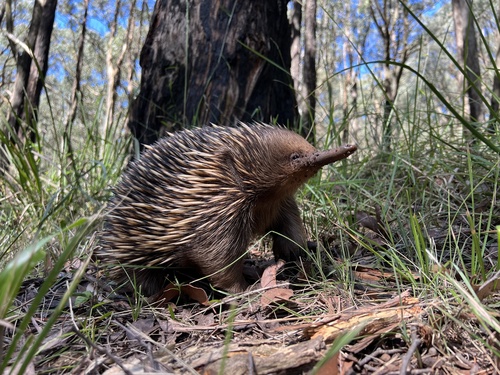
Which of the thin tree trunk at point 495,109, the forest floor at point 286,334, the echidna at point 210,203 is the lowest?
the forest floor at point 286,334

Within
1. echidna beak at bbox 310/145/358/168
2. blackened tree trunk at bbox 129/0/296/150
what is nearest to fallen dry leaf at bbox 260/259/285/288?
echidna beak at bbox 310/145/358/168

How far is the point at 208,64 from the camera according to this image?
389 cm

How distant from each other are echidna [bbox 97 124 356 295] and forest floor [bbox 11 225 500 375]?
19cm

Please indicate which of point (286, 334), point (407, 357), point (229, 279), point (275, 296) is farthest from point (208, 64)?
point (407, 357)

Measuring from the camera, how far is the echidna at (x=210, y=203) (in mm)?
2377

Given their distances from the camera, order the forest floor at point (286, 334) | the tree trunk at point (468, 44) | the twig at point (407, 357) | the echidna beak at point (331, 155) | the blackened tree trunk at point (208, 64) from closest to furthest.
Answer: the twig at point (407, 357)
the forest floor at point (286, 334)
the echidna beak at point (331, 155)
the blackened tree trunk at point (208, 64)
the tree trunk at point (468, 44)

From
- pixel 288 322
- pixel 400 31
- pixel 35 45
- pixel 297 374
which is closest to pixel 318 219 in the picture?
pixel 288 322

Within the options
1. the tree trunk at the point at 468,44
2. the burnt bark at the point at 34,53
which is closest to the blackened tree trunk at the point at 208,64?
the burnt bark at the point at 34,53

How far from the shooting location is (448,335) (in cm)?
160

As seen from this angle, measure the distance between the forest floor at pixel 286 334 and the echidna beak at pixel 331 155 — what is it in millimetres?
493

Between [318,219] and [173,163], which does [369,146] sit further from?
[173,163]

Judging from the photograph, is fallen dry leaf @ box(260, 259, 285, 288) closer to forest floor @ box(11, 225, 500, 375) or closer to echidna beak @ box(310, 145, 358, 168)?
forest floor @ box(11, 225, 500, 375)

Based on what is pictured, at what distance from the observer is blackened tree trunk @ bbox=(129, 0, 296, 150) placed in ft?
12.7

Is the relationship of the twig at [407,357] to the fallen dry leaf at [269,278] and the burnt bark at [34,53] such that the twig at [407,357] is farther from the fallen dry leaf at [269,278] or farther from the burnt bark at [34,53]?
the burnt bark at [34,53]
